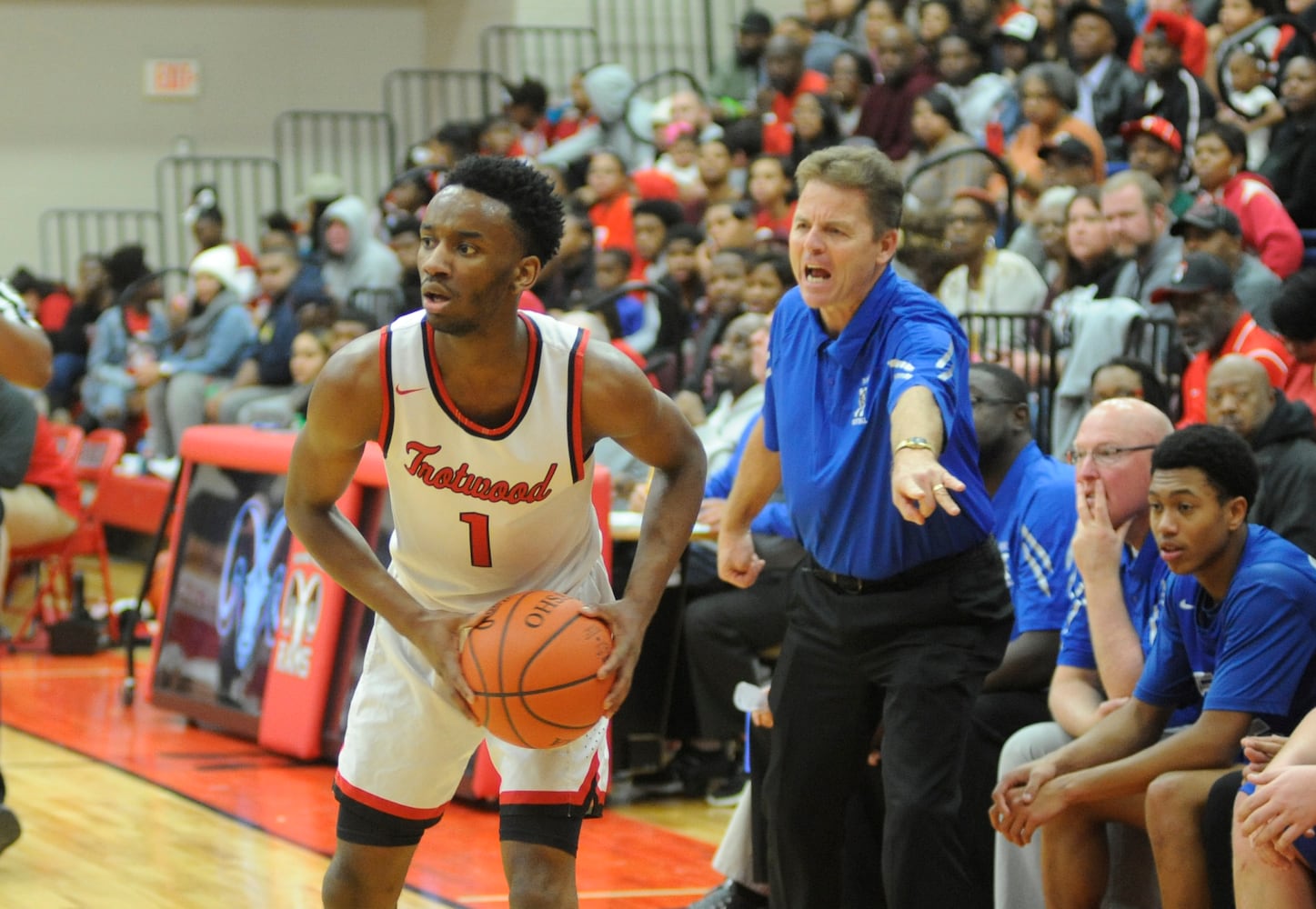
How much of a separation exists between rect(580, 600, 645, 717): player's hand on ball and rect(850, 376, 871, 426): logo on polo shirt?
81 cm

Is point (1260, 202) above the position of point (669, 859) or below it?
above

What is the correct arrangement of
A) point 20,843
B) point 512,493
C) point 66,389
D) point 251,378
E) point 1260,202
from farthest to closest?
point 66,389
point 251,378
point 1260,202
point 20,843
point 512,493

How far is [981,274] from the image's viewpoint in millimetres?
8945

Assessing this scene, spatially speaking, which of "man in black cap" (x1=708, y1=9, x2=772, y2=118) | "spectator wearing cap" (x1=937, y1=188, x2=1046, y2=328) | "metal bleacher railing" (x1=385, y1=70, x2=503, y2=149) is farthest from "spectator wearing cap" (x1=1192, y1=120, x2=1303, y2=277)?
"metal bleacher railing" (x1=385, y1=70, x2=503, y2=149)

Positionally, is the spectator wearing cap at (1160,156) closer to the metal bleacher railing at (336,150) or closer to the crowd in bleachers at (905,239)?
the crowd in bleachers at (905,239)

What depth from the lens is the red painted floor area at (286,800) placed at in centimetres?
582

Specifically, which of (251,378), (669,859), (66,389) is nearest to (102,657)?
(251,378)

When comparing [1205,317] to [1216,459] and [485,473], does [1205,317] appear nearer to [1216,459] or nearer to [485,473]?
[1216,459]

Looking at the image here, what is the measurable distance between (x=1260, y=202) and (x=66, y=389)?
10911 mm

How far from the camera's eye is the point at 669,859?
6191 millimetres

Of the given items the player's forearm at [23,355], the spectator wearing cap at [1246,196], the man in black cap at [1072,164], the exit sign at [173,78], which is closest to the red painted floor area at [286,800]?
the player's forearm at [23,355]

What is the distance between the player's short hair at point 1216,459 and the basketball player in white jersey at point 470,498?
1.27m

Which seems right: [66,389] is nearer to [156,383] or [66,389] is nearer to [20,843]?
[156,383]

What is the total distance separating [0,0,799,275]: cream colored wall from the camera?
18719 millimetres
